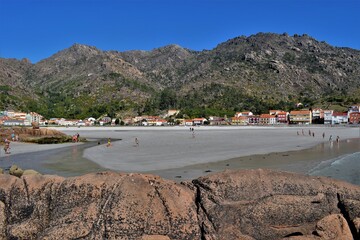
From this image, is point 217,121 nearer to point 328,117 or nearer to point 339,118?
point 328,117

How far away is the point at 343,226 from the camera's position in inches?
227

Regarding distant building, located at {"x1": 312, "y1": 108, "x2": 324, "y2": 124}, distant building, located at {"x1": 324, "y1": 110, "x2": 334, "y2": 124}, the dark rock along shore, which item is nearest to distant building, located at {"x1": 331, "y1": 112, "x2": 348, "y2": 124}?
distant building, located at {"x1": 324, "y1": 110, "x2": 334, "y2": 124}

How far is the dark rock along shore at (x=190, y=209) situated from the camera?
19.2 ft

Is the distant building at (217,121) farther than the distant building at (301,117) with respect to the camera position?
Yes

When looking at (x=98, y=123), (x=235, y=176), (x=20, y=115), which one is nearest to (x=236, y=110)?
(x=98, y=123)

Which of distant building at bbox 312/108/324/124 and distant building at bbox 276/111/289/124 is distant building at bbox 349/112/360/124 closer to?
distant building at bbox 312/108/324/124

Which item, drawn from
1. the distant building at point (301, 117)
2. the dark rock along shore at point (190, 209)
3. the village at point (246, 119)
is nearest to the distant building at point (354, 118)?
the village at point (246, 119)

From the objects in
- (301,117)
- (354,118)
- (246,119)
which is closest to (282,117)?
(301,117)

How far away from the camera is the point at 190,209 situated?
20.1 feet

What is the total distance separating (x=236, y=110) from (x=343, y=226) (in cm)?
19296

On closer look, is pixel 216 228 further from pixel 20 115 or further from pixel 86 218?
pixel 20 115

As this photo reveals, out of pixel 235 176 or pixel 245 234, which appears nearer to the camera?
pixel 245 234

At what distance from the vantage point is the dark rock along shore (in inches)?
231

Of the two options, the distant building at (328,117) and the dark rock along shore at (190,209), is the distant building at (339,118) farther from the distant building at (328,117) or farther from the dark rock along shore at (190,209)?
the dark rock along shore at (190,209)
